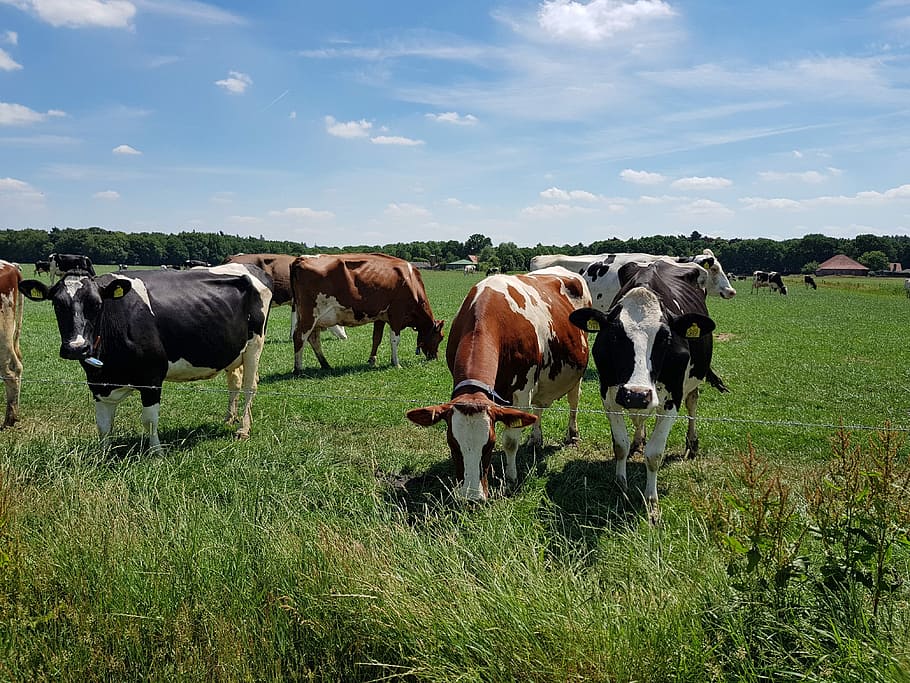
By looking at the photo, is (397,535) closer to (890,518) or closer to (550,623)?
(550,623)

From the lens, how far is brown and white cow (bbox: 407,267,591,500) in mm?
4965

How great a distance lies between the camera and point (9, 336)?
8.70 m

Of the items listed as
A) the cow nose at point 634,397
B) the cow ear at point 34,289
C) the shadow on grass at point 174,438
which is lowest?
the shadow on grass at point 174,438

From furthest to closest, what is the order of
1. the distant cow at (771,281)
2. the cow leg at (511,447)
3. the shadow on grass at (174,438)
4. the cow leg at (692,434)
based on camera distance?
the distant cow at (771,281), the cow leg at (692,434), the shadow on grass at (174,438), the cow leg at (511,447)

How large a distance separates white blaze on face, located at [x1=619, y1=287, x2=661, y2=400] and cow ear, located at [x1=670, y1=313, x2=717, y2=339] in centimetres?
27

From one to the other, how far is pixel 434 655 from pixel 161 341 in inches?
219

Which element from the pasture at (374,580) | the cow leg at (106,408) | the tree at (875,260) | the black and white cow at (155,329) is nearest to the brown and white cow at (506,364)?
the pasture at (374,580)

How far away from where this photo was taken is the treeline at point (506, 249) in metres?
88.2

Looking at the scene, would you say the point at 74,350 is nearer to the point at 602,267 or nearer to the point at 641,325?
the point at 641,325

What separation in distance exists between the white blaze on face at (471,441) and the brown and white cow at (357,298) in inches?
326

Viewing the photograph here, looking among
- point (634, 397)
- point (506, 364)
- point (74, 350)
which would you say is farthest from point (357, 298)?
point (634, 397)

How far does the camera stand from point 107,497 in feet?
15.9

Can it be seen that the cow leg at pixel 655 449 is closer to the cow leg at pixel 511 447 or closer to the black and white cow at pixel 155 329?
the cow leg at pixel 511 447

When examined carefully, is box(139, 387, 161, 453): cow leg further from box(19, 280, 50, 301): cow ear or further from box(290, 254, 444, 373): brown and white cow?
box(290, 254, 444, 373): brown and white cow
